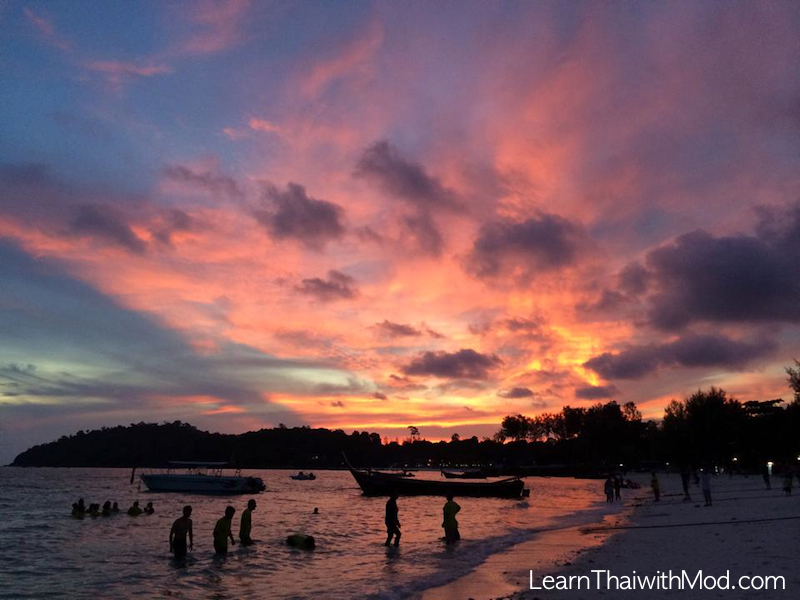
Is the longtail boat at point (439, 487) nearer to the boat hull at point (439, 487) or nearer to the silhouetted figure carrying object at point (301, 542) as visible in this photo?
the boat hull at point (439, 487)

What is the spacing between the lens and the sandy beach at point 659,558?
1364 cm

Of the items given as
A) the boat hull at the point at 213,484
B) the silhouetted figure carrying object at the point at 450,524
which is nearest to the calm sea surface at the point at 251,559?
the silhouetted figure carrying object at the point at 450,524

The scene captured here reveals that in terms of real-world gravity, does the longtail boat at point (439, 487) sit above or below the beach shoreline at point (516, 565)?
below

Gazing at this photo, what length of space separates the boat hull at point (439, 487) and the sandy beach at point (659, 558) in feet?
120

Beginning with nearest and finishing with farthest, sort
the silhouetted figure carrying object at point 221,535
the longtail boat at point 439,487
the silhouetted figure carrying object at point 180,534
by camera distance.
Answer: the silhouetted figure carrying object at point 180,534
the silhouetted figure carrying object at point 221,535
the longtail boat at point 439,487

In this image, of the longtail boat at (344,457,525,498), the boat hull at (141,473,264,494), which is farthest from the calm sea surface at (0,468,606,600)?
the boat hull at (141,473,264,494)

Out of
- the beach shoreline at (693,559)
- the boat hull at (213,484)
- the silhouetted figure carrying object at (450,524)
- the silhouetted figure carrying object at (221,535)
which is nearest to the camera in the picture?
the beach shoreline at (693,559)

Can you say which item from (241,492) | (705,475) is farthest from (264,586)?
(241,492)

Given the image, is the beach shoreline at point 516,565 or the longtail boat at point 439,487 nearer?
the beach shoreline at point 516,565

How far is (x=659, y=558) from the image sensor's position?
1798 centimetres

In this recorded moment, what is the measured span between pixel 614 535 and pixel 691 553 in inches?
395

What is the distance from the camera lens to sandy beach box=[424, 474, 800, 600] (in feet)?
44.8

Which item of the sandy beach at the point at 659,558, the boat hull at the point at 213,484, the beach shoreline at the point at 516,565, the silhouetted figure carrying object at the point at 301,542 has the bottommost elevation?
the boat hull at the point at 213,484

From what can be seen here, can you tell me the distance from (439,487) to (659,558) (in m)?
54.4
